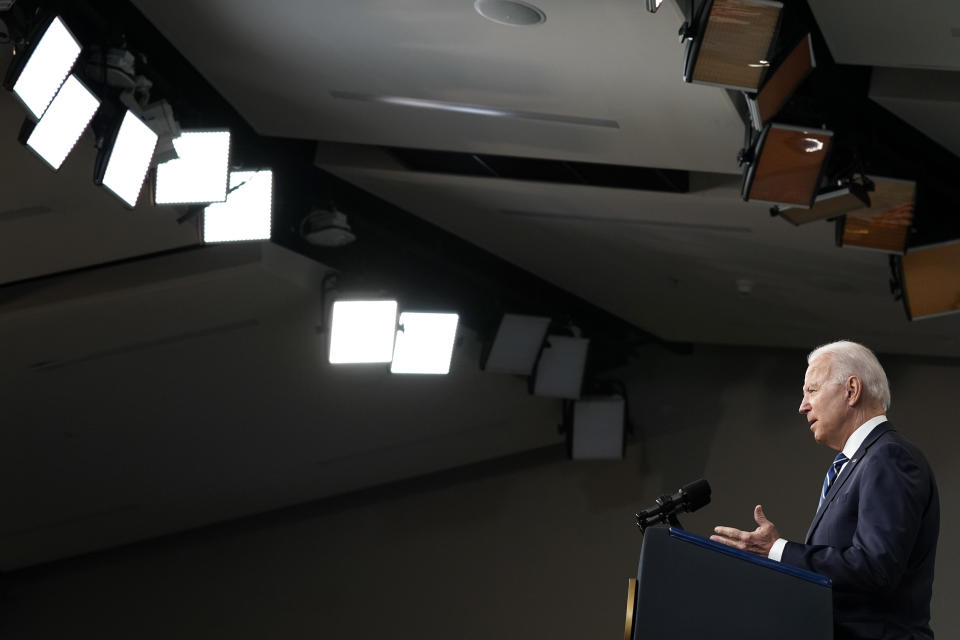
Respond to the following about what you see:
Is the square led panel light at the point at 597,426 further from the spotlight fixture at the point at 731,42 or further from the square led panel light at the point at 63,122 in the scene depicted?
the square led panel light at the point at 63,122

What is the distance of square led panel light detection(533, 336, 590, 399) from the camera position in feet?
22.7

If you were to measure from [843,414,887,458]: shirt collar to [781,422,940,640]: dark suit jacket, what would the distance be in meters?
0.05

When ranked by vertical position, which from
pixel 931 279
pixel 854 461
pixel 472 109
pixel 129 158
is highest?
Answer: pixel 472 109

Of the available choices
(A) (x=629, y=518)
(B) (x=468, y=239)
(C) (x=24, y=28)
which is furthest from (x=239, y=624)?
(C) (x=24, y=28)

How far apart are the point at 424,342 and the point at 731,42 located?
2.88 metres

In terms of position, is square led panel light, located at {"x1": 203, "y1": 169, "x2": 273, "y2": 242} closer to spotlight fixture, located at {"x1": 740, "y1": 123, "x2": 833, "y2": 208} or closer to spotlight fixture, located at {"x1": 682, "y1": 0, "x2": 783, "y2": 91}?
spotlight fixture, located at {"x1": 740, "y1": 123, "x2": 833, "y2": 208}

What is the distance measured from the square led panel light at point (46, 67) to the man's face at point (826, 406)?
2.36m

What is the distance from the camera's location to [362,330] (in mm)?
5906

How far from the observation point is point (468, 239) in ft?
21.1

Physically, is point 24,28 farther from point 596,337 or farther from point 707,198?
point 596,337

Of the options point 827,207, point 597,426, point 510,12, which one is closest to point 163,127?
point 510,12

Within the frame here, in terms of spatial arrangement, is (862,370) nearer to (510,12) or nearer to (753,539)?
(753,539)

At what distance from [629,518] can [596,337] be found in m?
1.13

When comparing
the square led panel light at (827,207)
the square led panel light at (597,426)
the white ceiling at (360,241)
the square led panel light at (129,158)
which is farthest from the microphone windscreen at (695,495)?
the square led panel light at (597,426)
